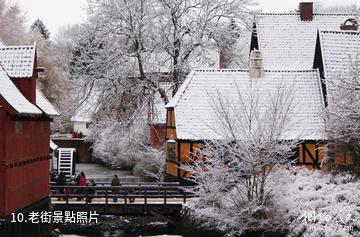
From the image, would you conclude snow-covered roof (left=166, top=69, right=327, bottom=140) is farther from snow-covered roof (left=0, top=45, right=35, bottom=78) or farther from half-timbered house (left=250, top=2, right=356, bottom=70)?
snow-covered roof (left=0, top=45, right=35, bottom=78)

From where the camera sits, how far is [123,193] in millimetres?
25609

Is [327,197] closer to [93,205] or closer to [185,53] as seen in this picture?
[93,205]

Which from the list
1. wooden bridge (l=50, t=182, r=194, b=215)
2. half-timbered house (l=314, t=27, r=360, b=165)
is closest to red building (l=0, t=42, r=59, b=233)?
wooden bridge (l=50, t=182, r=194, b=215)

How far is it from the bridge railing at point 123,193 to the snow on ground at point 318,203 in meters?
4.01

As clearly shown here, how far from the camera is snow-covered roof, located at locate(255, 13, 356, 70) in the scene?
34875 mm

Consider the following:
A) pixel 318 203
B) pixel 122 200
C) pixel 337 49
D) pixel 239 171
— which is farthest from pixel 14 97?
pixel 337 49

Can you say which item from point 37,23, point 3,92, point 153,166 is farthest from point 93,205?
point 37,23

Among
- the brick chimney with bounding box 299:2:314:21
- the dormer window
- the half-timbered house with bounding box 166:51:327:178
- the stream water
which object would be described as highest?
the brick chimney with bounding box 299:2:314:21

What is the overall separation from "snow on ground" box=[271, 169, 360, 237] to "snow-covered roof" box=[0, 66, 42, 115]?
7.41m

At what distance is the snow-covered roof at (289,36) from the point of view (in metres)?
34.9

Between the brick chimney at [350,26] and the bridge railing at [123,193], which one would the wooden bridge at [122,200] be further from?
the brick chimney at [350,26]

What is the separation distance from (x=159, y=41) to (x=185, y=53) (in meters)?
1.36

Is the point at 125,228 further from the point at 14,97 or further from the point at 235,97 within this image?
the point at 14,97

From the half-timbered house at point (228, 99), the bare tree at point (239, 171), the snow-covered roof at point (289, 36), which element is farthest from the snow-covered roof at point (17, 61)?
the snow-covered roof at point (289, 36)
